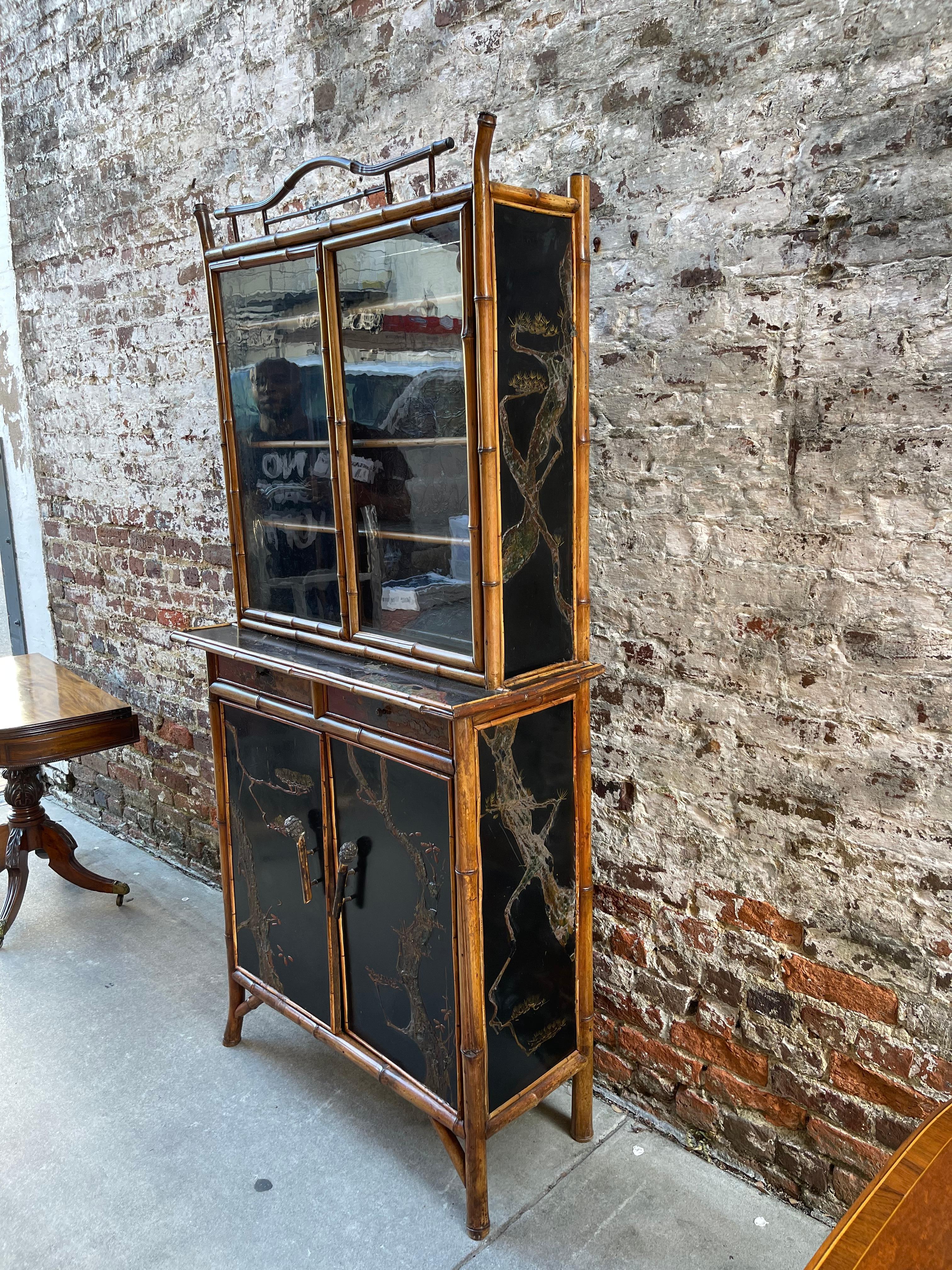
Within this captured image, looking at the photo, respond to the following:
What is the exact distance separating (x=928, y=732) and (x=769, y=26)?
145 cm

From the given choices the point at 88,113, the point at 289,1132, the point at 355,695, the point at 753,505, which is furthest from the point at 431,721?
the point at 88,113

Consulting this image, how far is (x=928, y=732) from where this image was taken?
6.25 feet

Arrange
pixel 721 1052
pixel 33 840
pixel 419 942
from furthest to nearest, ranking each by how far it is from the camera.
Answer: pixel 33 840
pixel 721 1052
pixel 419 942

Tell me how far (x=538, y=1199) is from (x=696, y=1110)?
46cm

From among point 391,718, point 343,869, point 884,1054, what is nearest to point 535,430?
point 391,718

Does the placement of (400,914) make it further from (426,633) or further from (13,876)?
(13,876)

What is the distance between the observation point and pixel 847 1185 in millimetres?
2123

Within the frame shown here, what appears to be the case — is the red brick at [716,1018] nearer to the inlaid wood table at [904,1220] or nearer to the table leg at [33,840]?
the inlaid wood table at [904,1220]

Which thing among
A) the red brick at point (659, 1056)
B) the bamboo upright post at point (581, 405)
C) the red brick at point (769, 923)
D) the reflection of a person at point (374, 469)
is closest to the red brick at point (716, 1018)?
the red brick at point (659, 1056)

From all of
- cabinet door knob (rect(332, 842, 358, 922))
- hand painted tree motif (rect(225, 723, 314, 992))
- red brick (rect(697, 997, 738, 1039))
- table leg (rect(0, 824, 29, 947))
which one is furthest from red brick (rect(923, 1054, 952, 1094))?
table leg (rect(0, 824, 29, 947))

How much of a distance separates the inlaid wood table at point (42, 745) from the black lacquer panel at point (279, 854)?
103 centimetres

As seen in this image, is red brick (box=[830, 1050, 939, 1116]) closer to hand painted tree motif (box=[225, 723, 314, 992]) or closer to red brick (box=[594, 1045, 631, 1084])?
red brick (box=[594, 1045, 631, 1084])

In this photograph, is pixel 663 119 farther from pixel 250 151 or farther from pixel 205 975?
pixel 205 975

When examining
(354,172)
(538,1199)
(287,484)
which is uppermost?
(354,172)
